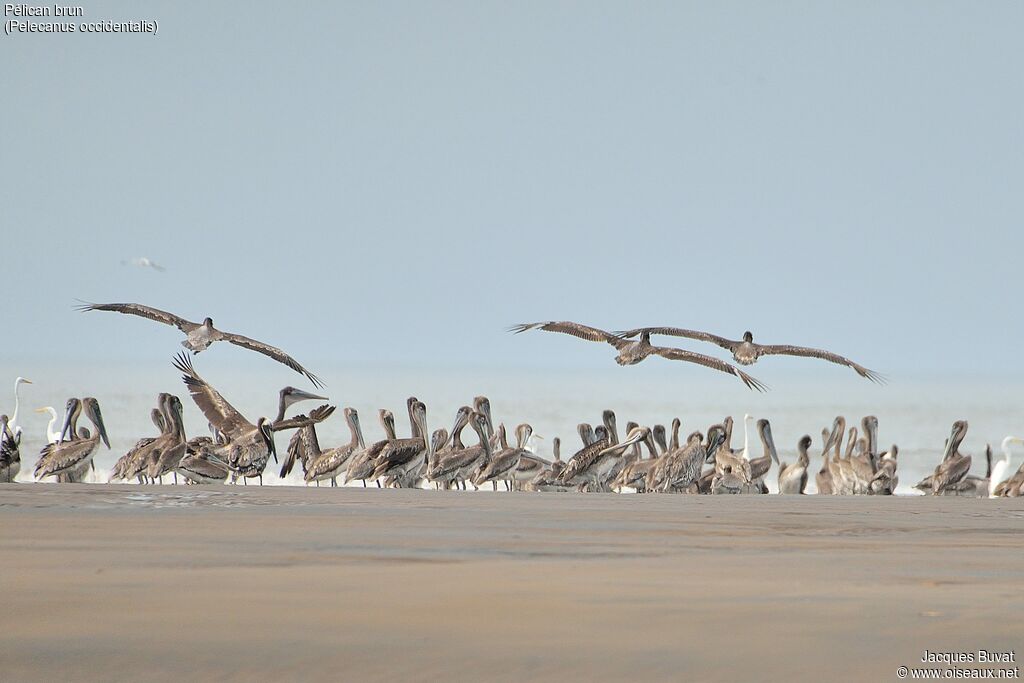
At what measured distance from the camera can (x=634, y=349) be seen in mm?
19281

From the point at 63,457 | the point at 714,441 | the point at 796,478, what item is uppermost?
the point at 714,441

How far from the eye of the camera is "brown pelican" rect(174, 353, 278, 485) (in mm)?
13297

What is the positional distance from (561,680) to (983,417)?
39.8 m

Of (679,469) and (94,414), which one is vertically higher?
(94,414)

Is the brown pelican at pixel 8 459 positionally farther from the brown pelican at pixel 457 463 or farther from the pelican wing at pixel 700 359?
the pelican wing at pixel 700 359

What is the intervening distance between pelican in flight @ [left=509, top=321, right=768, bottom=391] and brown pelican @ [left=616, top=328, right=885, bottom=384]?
0.57 ft

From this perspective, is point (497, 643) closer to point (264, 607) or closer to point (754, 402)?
point (264, 607)

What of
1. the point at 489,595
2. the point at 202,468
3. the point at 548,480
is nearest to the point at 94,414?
the point at 202,468

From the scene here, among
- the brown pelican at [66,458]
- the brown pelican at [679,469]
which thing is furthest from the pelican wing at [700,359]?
the brown pelican at [66,458]

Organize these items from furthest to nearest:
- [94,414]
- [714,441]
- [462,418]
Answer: [94,414]
[462,418]
[714,441]

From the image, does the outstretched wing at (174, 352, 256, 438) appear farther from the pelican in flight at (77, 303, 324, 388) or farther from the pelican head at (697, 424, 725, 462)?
the pelican head at (697, 424, 725, 462)

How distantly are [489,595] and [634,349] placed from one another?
14.2 metres

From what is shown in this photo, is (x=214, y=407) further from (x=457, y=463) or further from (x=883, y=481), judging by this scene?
(x=883, y=481)

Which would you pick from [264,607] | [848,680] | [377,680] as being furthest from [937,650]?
[264,607]
